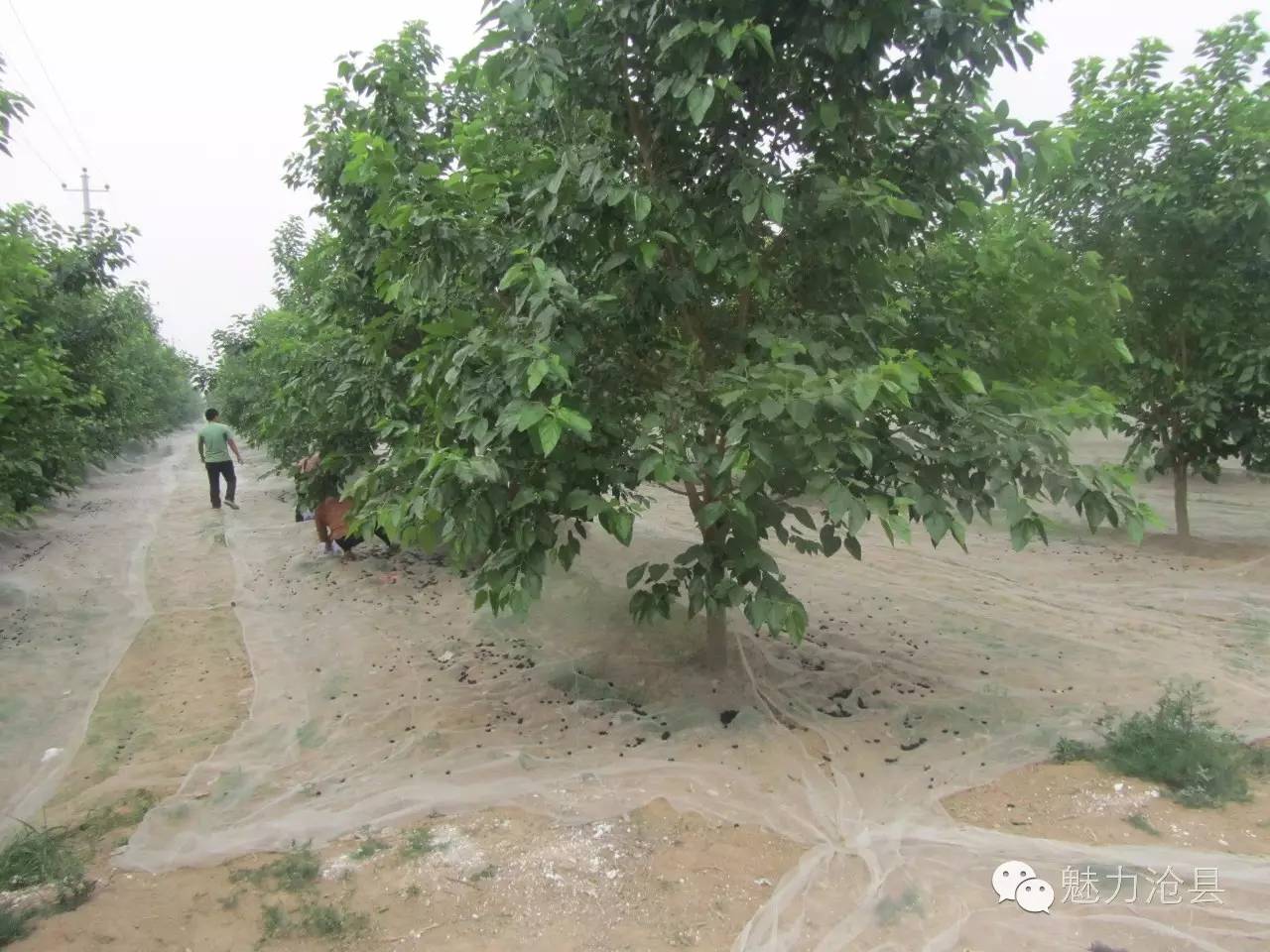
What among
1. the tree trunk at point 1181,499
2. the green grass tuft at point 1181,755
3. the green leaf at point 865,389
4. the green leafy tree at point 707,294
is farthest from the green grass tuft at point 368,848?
the tree trunk at point 1181,499

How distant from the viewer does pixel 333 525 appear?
684cm

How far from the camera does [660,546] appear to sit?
6012 mm

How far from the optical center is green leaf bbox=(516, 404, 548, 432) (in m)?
2.44

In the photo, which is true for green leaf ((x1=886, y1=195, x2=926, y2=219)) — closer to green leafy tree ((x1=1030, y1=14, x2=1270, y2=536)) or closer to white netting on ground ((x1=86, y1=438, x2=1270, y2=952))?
white netting on ground ((x1=86, y1=438, x2=1270, y2=952))

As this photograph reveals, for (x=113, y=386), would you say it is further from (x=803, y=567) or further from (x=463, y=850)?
(x=463, y=850)

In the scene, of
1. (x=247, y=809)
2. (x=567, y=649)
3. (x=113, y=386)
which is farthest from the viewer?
(x=113, y=386)

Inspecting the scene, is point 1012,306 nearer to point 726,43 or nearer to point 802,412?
point 802,412

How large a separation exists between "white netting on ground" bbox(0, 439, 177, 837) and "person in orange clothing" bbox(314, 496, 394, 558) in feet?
4.44

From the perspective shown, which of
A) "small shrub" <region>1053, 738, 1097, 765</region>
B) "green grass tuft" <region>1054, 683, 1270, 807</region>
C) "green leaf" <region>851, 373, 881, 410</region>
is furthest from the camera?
"small shrub" <region>1053, 738, 1097, 765</region>

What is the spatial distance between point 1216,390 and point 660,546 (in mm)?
4602

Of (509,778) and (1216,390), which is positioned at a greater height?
(1216,390)

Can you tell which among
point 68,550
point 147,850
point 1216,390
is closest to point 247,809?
point 147,850

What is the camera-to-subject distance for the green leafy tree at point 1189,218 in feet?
19.6

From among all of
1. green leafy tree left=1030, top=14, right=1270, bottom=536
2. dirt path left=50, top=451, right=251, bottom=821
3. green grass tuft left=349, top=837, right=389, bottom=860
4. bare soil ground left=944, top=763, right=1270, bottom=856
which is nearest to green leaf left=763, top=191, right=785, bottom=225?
bare soil ground left=944, top=763, right=1270, bottom=856
